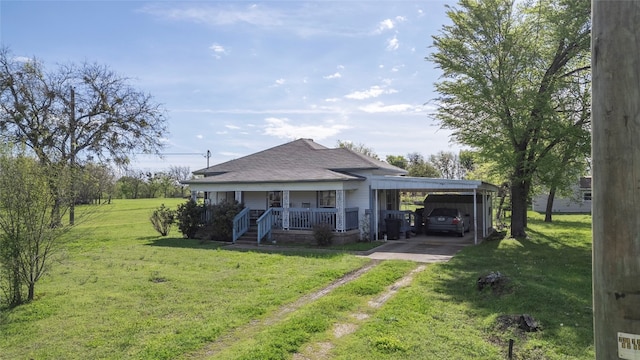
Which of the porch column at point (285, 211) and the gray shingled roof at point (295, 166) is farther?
the gray shingled roof at point (295, 166)

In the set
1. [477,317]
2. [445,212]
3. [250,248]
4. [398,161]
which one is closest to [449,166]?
[398,161]

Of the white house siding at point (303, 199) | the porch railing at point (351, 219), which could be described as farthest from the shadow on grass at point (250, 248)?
the white house siding at point (303, 199)

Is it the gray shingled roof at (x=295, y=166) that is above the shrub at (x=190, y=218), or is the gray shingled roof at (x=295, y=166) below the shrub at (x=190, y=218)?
above

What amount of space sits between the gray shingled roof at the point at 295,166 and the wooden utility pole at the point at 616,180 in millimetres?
14879

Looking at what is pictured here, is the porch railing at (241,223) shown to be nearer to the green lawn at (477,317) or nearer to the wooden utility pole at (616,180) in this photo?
the green lawn at (477,317)

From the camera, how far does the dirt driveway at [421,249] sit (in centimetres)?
1312

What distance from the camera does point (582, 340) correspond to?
227 inches

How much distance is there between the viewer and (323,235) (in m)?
15.8

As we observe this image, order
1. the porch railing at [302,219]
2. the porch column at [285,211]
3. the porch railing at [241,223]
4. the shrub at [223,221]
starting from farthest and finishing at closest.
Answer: the porch column at [285,211] → the shrub at [223,221] → the porch railing at [241,223] → the porch railing at [302,219]

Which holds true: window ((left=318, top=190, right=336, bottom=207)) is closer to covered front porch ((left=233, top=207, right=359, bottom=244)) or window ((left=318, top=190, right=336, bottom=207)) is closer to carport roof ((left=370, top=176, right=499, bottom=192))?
covered front porch ((left=233, top=207, right=359, bottom=244))

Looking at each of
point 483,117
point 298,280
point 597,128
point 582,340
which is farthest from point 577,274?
point 597,128

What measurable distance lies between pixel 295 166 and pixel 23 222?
13.9 metres

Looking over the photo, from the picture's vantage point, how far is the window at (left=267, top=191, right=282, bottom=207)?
19.7 meters

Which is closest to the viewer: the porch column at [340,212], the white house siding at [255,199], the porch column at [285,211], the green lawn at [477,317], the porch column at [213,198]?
the green lawn at [477,317]
